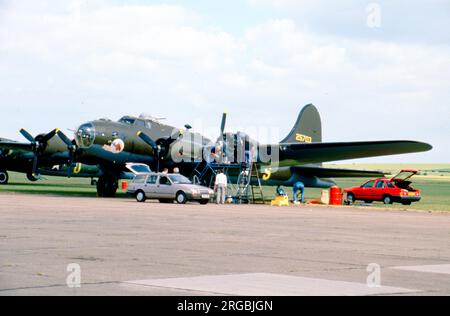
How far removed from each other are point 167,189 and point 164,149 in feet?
27.8

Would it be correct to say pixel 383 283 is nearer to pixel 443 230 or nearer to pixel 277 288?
pixel 277 288

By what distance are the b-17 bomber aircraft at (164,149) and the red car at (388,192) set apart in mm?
2177

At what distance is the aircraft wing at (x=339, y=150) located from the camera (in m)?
41.6

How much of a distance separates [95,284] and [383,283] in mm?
4076

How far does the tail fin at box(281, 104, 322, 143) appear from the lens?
5531 cm

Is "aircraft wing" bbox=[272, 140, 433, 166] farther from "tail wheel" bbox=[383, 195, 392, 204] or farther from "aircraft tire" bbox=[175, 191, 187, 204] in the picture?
"aircraft tire" bbox=[175, 191, 187, 204]

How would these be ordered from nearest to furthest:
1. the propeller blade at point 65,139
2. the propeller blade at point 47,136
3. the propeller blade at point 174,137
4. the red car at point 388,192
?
the propeller blade at point 65,139
the red car at point 388,192
the propeller blade at point 174,137
the propeller blade at point 47,136

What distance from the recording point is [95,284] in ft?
34.8

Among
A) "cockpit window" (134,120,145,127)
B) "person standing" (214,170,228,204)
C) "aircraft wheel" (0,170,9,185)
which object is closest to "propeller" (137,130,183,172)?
"cockpit window" (134,120,145,127)

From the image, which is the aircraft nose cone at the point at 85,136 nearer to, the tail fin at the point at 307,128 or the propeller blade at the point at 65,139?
the propeller blade at the point at 65,139

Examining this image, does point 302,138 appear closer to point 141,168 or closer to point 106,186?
point 141,168

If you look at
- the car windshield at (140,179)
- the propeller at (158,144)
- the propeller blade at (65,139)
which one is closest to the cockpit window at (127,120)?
the propeller at (158,144)
